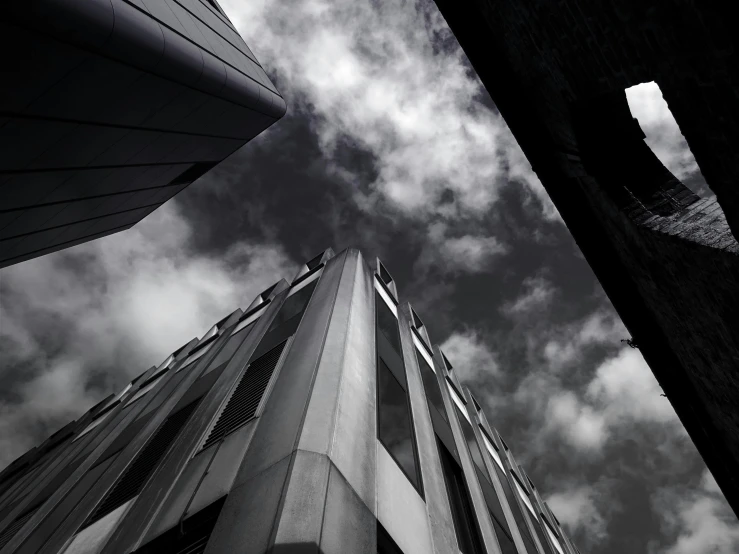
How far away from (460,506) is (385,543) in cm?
419

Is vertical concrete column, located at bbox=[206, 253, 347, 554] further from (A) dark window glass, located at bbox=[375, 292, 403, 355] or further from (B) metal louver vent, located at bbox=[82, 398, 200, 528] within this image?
(A) dark window glass, located at bbox=[375, 292, 403, 355]

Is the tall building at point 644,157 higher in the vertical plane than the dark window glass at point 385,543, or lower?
higher

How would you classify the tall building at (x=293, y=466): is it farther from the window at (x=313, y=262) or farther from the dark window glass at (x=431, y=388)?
the window at (x=313, y=262)

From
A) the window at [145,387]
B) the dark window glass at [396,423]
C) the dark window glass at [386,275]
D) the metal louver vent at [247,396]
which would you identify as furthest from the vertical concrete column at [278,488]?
the window at [145,387]

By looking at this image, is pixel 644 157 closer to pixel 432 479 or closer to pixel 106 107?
pixel 432 479

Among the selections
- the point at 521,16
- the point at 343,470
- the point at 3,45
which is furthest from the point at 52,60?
the point at 343,470

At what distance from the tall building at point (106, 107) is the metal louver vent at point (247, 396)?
601 cm

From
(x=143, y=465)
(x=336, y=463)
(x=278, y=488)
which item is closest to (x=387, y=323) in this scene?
(x=143, y=465)

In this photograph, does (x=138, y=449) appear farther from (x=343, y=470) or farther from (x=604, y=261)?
(x=604, y=261)

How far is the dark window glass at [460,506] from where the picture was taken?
7.29 m

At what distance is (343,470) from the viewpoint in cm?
490

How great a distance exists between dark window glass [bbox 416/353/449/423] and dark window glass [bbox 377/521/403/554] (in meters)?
6.70

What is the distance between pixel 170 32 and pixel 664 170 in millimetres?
9668

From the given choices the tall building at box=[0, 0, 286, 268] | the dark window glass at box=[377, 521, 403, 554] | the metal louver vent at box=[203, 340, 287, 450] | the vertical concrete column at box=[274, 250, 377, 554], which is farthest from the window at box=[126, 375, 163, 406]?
the dark window glass at box=[377, 521, 403, 554]
